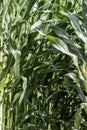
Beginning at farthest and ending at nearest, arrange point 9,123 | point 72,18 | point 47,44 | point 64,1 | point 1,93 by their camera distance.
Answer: point 64,1
point 47,44
point 9,123
point 1,93
point 72,18

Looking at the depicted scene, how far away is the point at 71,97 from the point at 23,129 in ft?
1.05

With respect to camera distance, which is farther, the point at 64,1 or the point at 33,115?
the point at 64,1

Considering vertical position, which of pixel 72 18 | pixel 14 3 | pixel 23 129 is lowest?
pixel 23 129

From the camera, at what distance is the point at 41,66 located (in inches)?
53.0

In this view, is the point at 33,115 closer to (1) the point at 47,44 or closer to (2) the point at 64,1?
(1) the point at 47,44

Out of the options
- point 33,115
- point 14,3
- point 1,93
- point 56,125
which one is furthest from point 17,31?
point 56,125

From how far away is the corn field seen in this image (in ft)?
4.07

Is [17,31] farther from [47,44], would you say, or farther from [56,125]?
[56,125]

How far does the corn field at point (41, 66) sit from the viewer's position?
124cm

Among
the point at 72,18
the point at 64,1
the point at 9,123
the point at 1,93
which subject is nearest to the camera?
the point at 72,18

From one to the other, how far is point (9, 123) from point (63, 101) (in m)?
0.35

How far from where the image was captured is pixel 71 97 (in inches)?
65.4

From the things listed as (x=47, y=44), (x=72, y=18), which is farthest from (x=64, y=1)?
(x=72, y=18)

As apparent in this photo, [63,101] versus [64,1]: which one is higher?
→ [64,1]
